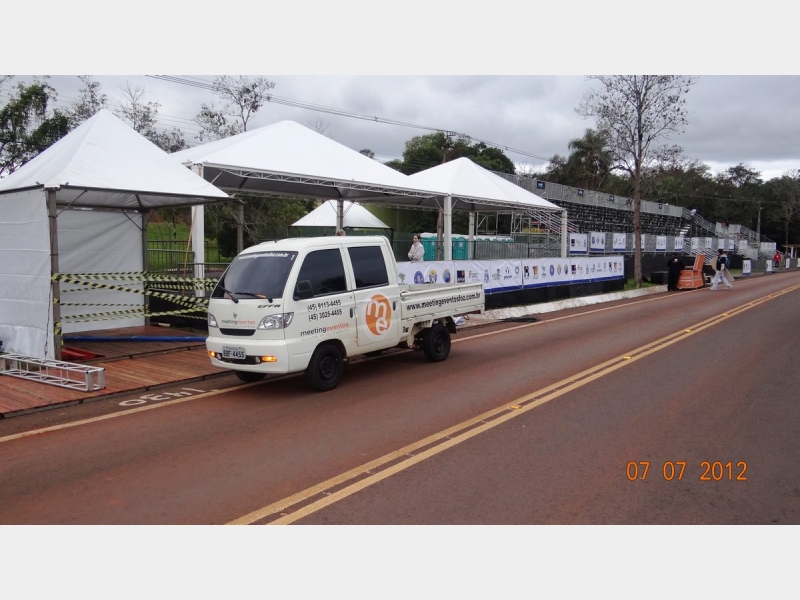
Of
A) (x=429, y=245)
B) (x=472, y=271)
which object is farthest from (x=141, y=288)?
(x=429, y=245)

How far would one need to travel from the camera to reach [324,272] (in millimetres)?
9070

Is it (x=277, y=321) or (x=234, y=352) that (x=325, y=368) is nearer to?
(x=277, y=321)

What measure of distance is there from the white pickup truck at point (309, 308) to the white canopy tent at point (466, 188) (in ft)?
38.8

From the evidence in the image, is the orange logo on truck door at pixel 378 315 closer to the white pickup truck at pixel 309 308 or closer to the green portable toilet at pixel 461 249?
the white pickup truck at pixel 309 308

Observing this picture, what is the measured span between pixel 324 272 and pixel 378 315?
1.17 meters

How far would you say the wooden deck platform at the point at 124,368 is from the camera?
27.3 feet

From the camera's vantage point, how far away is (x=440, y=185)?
76.8 feet

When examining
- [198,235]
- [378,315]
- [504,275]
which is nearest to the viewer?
[378,315]

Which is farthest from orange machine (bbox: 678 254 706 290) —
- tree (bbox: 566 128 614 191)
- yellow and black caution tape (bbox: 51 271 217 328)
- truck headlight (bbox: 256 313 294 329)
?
tree (bbox: 566 128 614 191)

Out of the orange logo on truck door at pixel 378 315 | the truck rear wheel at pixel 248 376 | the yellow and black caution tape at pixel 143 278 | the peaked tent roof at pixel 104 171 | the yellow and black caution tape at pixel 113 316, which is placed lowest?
the truck rear wheel at pixel 248 376

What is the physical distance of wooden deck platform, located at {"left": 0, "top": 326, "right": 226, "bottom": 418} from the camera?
833cm

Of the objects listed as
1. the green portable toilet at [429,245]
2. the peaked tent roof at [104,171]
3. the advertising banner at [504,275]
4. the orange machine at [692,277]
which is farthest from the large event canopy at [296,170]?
the orange machine at [692,277]

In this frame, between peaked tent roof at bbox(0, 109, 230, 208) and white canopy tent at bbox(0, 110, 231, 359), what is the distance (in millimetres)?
19
